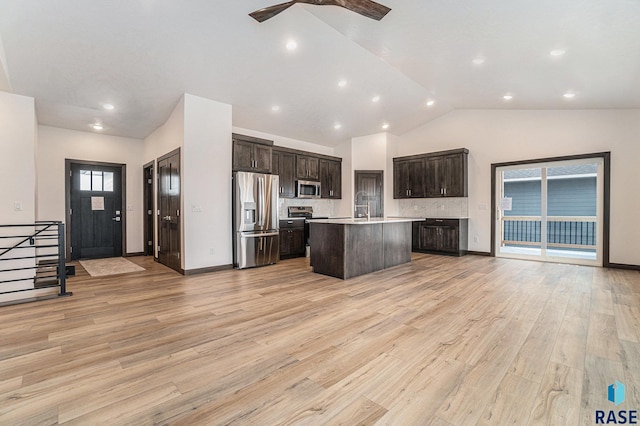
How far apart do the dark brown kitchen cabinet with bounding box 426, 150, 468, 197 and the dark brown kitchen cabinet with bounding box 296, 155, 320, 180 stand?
285 cm

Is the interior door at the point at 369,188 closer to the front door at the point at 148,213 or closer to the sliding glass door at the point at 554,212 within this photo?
the sliding glass door at the point at 554,212

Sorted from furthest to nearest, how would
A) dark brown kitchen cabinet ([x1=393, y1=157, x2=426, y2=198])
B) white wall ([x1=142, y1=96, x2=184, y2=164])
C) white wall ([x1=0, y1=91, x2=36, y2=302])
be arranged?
dark brown kitchen cabinet ([x1=393, y1=157, x2=426, y2=198]), white wall ([x1=142, y1=96, x2=184, y2=164]), white wall ([x1=0, y1=91, x2=36, y2=302])

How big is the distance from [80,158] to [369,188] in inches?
267

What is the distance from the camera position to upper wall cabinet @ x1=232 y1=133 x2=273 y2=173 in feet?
18.1

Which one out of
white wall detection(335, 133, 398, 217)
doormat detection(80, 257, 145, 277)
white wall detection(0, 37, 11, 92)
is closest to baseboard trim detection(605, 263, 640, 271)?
white wall detection(335, 133, 398, 217)

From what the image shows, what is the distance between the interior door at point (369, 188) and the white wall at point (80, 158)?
216 inches

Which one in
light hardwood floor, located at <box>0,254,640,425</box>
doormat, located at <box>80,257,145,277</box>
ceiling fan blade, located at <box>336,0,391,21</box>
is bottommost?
light hardwood floor, located at <box>0,254,640,425</box>

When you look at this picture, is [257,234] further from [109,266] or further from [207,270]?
[109,266]

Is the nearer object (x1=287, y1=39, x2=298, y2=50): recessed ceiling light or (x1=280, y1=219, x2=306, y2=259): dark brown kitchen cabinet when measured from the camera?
(x1=287, y1=39, x2=298, y2=50): recessed ceiling light

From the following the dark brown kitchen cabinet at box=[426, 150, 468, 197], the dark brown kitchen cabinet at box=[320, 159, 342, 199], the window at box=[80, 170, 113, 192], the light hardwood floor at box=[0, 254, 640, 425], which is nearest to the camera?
the light hardwood floor at box=[0, 254, 640, 425]

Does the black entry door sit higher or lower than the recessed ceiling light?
lower

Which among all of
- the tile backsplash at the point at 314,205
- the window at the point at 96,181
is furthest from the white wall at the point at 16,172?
the tile backsplash at the point at 314,205

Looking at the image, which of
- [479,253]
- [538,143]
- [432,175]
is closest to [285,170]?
[432,175]

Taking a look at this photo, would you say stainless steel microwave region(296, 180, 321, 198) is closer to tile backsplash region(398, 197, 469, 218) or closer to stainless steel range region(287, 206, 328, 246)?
stainless steel range region(287, 206, 328, 246)
